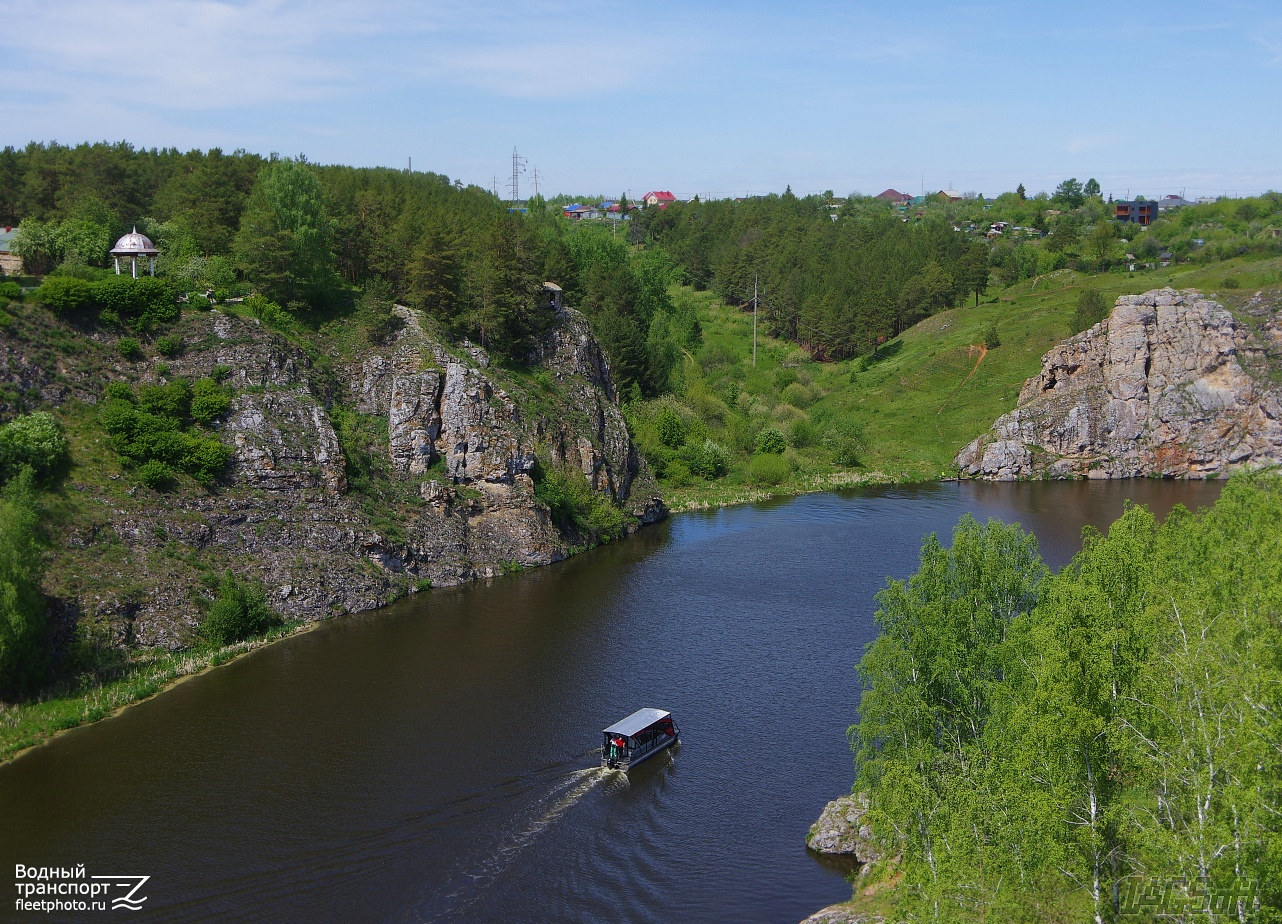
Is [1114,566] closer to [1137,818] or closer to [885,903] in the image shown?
[1137,818]

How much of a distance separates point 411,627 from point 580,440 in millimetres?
26318

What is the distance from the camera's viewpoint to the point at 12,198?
3698 inches

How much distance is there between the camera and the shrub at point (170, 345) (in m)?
64.4

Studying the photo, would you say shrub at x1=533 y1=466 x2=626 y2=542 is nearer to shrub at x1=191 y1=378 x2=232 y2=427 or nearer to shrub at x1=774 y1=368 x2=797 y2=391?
shrub at x1=191 y1=378 x2=232 y2=427

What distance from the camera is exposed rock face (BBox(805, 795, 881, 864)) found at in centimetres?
3478

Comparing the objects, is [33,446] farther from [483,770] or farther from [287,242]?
[483,770]

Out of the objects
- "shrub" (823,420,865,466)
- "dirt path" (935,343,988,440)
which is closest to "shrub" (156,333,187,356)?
"shrub" (823,420,865,466)

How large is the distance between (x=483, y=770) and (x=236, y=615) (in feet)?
67.2

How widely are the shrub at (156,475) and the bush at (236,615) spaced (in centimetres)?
718

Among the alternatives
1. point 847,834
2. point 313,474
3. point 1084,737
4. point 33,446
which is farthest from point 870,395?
point 1084,737

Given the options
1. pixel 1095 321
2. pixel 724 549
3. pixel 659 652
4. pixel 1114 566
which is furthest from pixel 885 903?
pixel 1095 321

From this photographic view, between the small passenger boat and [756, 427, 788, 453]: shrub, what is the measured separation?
2491 inches

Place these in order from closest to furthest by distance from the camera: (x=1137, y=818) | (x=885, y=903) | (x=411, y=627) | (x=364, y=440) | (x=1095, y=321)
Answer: (x=1137, y=818)
(x=885, y=903)
(x=411, y=627)
(x=364, y=440)
(x=1095, y=321)

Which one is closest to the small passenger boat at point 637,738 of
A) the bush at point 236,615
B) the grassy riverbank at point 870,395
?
the bush at point 236,615
